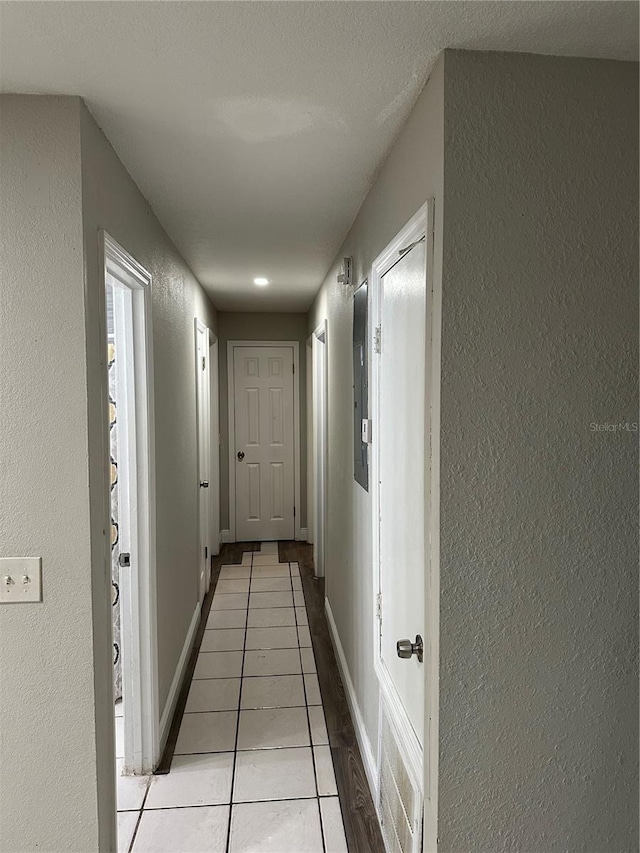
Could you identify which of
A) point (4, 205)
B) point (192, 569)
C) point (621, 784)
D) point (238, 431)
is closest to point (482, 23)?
point (4, 205)

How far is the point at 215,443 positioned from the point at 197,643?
2252mm

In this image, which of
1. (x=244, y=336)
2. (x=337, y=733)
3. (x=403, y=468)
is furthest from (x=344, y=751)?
(x=244, y=336)

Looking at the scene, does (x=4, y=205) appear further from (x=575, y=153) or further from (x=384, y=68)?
(x=575, y=153)

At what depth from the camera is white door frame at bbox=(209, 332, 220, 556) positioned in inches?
202

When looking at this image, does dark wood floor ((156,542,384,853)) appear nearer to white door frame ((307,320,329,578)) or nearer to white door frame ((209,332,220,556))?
white door frame ((307,320,329,578))

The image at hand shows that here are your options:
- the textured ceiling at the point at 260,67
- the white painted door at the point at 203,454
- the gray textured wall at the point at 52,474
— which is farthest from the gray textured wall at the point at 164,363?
the white painted door at the point at 203,454

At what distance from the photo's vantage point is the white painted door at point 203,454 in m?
3.85

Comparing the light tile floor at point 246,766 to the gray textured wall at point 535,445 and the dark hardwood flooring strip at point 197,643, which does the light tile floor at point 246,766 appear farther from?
the gray textured wall at point 535,445

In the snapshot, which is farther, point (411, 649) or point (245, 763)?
point (245, 763)

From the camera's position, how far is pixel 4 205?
4.66 ft

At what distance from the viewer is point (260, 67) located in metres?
1.27

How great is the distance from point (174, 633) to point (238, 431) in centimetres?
296

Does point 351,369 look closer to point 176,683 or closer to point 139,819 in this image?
point 176,683

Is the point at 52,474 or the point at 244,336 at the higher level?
the point at 244,336
